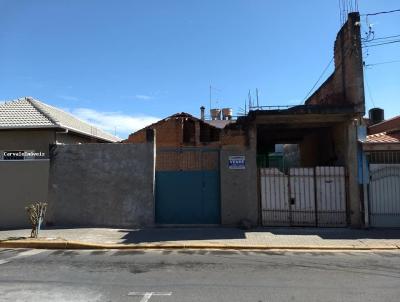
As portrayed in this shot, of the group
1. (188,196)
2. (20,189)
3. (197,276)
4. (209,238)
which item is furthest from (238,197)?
(20,189)

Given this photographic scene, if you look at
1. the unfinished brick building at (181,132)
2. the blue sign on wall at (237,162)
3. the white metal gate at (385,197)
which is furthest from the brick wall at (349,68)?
A: the unfinished brick building at (181,132)

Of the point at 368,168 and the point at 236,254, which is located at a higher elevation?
the point at 368,168

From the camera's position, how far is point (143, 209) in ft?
53.3

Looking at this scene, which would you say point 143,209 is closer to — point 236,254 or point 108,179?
point 108,179

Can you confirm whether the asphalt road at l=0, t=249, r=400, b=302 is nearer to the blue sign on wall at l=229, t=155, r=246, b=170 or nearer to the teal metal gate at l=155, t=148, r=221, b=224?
the teal metal gate at l=155, t=148, r=221, b=224

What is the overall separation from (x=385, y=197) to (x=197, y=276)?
936cm

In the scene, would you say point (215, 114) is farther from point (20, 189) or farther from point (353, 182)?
point (20, 189)

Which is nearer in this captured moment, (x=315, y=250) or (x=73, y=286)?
(x=73, y=286)

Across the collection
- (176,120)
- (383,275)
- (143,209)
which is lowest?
(383,275)

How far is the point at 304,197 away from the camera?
1634 centimetres

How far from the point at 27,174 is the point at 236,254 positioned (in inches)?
337

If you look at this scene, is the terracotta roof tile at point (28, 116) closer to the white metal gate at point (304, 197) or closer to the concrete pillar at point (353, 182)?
the white metal gate at point (304, 197)

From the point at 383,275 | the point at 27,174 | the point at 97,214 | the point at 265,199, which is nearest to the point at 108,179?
the point at 97,214

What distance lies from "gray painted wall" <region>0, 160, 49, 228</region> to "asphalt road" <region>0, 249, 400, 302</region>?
441 cm
